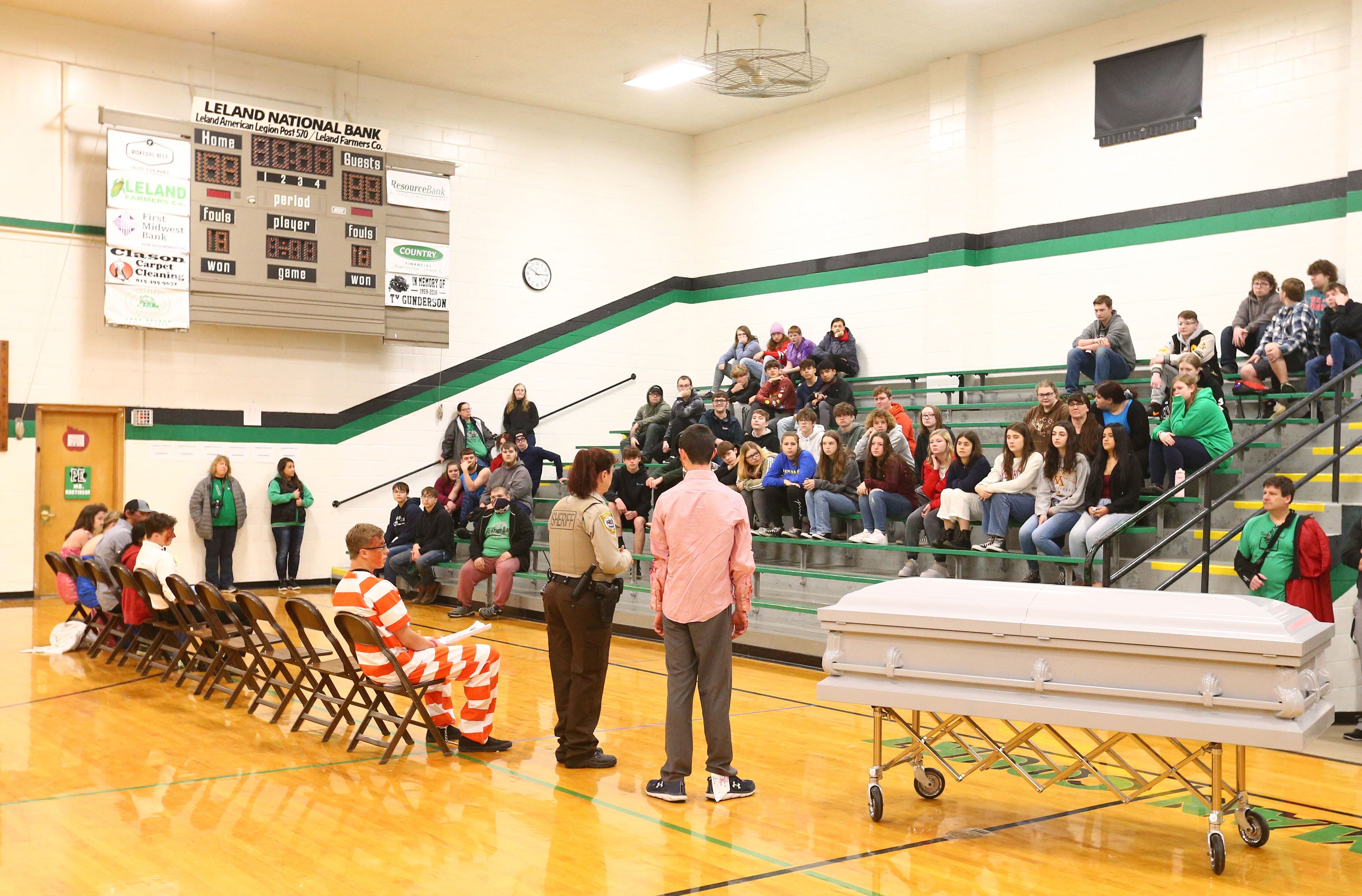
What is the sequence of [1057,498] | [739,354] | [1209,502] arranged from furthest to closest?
1. [739,354]
2. [1057,498]
3. [1209,502]

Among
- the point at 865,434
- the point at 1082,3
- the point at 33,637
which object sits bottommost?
the point at 33,637

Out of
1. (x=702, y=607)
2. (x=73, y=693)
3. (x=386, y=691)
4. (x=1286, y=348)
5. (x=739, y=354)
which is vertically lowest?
(x=73, y=693)

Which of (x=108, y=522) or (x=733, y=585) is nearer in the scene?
(x=733, y=585)

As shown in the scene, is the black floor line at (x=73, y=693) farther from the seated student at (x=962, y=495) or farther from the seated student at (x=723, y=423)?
the seated student at (x=723, y=423)

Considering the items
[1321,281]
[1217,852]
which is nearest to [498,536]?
[1321,281]

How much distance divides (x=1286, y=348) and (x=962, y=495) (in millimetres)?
2921

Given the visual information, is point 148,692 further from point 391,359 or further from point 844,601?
point 391,359

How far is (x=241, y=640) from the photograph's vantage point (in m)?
7.03

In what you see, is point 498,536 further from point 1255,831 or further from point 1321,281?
point 1255,831

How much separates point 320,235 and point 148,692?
22.3 feet

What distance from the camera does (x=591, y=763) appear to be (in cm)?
562

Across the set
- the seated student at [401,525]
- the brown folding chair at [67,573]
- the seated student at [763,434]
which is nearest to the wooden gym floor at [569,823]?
the brown folding chair at [67,573]

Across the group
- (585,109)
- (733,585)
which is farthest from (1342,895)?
(585,109)

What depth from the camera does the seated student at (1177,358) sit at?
30.9 feet
